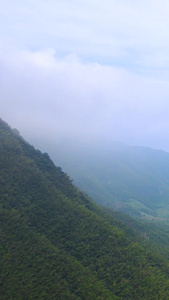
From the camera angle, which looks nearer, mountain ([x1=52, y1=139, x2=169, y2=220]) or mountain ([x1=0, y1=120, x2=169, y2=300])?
mountain ([x1=0, y1=120, x2=169, y2=300])

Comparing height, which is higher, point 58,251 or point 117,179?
point 117,179

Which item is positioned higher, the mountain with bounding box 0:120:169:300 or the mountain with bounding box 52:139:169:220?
the mountain with bounding box 52:139:169:220

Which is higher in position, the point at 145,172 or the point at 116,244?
the point at 145,172

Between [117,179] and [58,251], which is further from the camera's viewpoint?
[117,179]

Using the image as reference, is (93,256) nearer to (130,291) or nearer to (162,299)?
(130,291)

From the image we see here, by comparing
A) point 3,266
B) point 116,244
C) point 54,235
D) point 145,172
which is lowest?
point 3,266

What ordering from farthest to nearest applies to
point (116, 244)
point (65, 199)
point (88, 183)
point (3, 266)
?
1. point (88, 183)
2. point (65, 199)
3. point (116, 244)
4. point (3, 266)

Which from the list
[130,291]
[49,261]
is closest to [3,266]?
[49,261]

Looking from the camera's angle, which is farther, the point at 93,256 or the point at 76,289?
the point at 93,256
